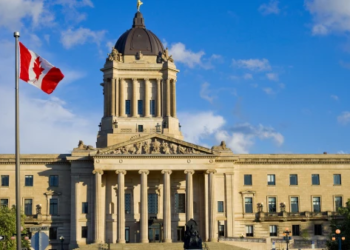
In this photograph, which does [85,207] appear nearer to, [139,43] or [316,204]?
[139,43]

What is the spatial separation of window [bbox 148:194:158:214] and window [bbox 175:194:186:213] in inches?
109

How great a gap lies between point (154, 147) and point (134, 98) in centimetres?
1269

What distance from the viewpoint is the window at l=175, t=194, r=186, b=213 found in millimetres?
106938

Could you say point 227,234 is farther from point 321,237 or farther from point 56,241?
point 56,241

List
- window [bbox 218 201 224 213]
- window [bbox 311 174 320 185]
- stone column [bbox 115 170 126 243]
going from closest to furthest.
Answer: stone column [bbox 115 170 126 243]
window [bbox 218 201 224 213]
window [bbox 311 174 320 185]

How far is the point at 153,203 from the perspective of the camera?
4213 inches

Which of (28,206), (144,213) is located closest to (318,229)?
(144,213)

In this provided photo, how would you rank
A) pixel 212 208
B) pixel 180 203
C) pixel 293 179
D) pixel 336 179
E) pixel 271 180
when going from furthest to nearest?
pixel 336 179 → pixel 293 179 → pixel 271 180 → pixel 180 203 → pixel 212 208

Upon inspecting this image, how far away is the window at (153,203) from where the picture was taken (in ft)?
350

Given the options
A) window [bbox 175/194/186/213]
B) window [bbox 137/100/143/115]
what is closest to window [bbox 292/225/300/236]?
window [bbox 175/194/186/213]

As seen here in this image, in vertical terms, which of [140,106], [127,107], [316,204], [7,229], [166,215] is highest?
[140,106]

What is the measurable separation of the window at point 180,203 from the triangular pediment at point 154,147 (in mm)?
6789

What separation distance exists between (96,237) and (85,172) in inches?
374

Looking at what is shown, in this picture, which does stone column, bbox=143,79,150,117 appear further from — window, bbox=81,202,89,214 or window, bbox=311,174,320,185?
window, bbox=311,174,320,185
